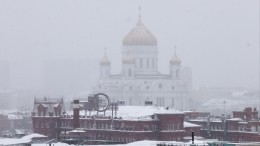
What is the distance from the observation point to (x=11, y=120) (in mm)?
129125

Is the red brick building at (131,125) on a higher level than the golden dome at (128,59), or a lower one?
lower

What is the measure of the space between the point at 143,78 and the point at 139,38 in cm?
474

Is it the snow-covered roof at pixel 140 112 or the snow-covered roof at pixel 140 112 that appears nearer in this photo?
the snow-covered roof at pixel 140 112

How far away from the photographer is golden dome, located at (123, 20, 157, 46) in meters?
157

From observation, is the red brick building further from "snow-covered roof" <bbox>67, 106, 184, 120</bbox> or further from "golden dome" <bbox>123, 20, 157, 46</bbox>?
"golden dome" <bbox>123, 20, 157, 46</bbox>

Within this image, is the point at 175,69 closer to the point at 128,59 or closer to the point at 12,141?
the point at 128,59

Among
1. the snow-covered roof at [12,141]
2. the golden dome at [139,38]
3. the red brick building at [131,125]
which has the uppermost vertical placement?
the golden dome at [139,38]

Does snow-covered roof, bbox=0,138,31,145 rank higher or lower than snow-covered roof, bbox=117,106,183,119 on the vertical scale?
lower

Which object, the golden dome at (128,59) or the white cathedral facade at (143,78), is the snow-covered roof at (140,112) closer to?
the white cathedral facade at (143,78)

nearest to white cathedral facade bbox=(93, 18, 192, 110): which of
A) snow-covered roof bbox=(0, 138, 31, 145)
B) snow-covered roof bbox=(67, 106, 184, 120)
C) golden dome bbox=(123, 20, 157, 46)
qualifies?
golden dome bbox=(123, 20, 157, 46)

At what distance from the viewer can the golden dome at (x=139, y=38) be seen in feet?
516

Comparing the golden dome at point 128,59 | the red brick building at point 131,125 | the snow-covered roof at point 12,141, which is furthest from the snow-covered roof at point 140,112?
the golden dome at point 128,59

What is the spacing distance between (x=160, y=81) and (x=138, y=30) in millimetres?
7694

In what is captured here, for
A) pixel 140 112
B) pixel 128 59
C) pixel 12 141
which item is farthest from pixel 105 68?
pixel 12 141
